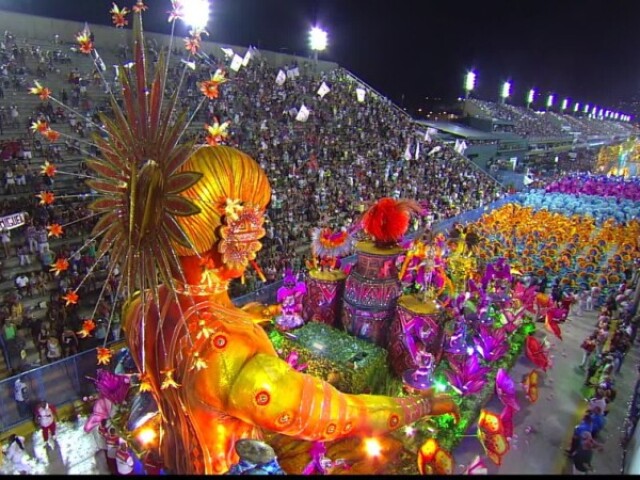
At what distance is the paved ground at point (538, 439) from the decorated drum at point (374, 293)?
212 cm

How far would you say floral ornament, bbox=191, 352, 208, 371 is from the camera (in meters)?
3.21

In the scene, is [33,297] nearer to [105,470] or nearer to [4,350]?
[4,350]

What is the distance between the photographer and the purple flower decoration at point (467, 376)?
6980 millimetres

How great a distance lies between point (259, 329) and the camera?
3.76 m

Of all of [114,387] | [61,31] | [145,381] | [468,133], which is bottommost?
[114,387]

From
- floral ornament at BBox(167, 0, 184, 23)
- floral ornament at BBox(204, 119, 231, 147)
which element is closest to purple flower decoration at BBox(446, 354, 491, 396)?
floral ornament at BBox(204, 119, 231, 147)

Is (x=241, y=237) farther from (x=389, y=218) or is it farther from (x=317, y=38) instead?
(x=317, y=38)

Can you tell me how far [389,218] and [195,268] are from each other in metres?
4.54

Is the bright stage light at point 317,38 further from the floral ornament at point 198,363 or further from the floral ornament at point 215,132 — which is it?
the floral ornament at point 198,363

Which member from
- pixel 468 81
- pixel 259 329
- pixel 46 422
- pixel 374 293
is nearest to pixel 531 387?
pixel 374 293

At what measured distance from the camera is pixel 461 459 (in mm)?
6410

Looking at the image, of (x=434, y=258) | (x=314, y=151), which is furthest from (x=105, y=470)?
(x=314, y=151)

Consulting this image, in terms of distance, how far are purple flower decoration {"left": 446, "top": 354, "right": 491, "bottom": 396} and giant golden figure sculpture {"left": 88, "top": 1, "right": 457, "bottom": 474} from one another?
3.73 metres

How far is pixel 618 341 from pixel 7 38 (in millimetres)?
21127
